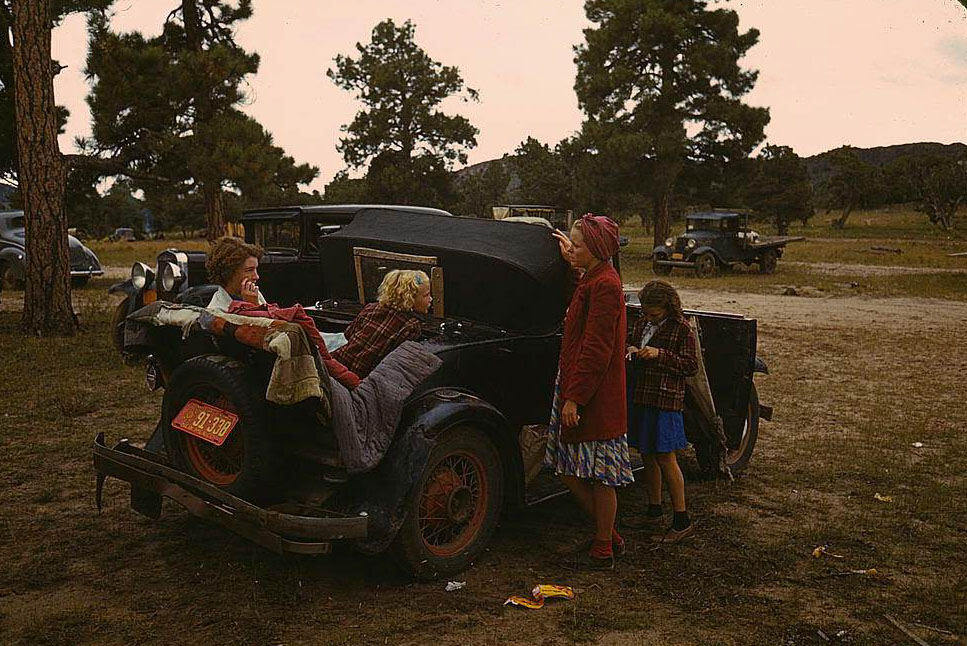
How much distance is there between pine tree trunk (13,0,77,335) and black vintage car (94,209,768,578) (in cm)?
814

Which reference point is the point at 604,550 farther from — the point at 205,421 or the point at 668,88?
the point at 668,88

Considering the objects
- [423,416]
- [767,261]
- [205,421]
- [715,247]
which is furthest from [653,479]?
[767,261]

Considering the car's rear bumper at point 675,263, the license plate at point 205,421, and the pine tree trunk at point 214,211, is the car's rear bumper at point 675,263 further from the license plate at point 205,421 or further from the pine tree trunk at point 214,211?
the license plate at point 205,421

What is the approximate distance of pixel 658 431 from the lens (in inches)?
180

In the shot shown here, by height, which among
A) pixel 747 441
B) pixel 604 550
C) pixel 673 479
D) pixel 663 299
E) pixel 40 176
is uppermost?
pixel 40 176

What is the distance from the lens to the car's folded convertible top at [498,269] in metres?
4.53

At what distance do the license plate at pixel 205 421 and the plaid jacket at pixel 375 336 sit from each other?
0.67m

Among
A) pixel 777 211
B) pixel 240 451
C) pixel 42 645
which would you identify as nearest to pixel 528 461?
pixel 240 451

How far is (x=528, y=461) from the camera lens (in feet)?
15.1

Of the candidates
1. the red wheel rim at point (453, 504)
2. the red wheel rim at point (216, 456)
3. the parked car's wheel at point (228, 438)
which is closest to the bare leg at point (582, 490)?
the red wheel rim at point (453, 504)

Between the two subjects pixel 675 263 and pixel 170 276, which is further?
pixel 675 263

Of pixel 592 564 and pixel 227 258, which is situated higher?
pixel 227 258

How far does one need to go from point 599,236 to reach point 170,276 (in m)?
6.31

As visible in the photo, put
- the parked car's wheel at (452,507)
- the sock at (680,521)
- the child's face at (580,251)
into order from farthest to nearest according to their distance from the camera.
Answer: the sock at (680,521) < the child's face at (580,251) < the parked car's wheel at (452,507)
